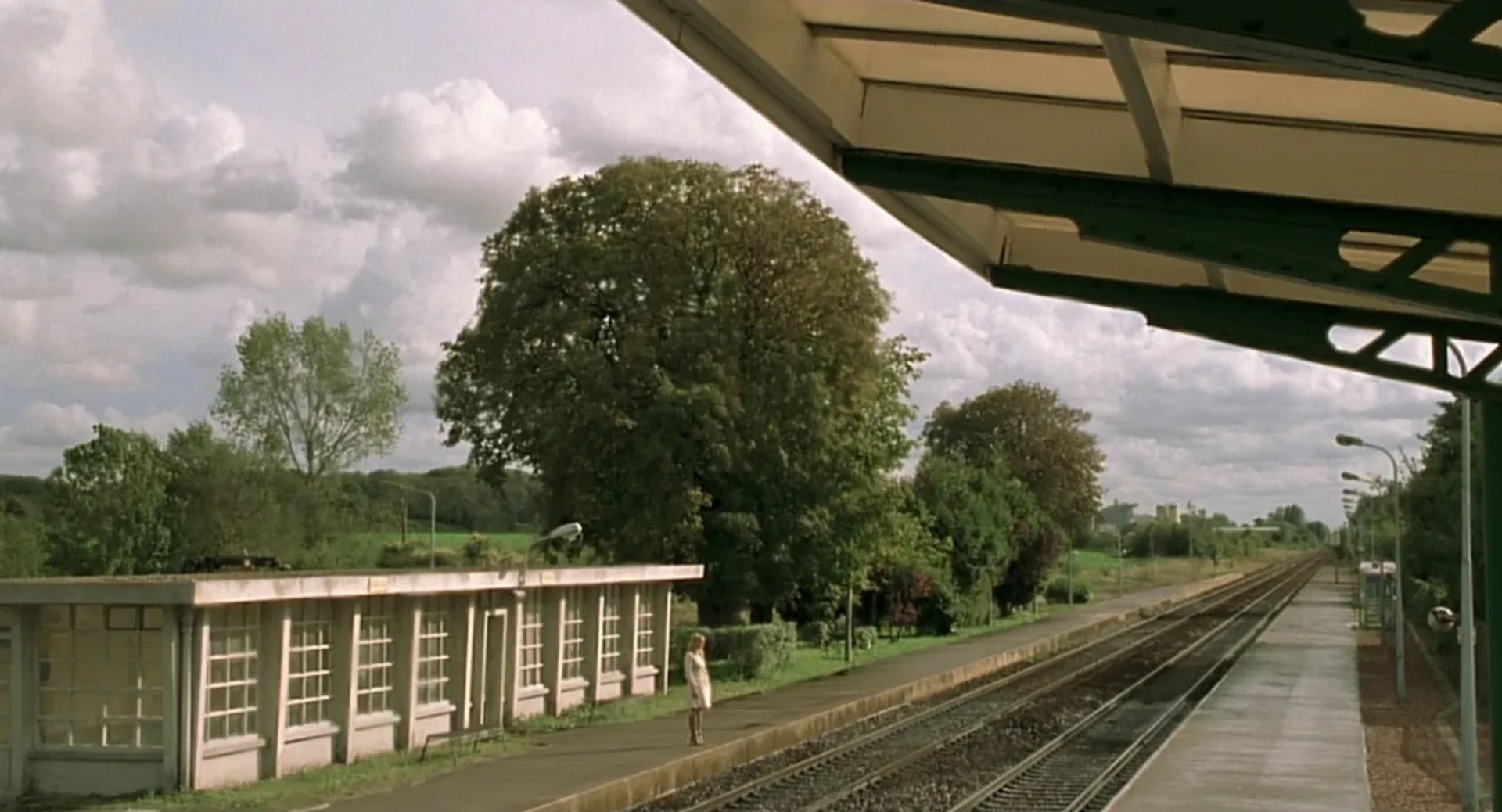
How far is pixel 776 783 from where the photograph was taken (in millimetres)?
19562

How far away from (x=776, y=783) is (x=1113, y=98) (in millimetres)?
14156

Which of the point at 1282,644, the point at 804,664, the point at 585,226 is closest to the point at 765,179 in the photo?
the point at 585,226

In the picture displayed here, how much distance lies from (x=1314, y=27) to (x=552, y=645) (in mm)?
22625

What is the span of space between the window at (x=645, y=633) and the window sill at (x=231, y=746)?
12.0 meters

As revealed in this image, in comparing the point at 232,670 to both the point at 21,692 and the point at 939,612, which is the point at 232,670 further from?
the point at 939,612

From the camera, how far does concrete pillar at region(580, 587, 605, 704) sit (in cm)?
2706

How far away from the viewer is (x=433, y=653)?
21828mm

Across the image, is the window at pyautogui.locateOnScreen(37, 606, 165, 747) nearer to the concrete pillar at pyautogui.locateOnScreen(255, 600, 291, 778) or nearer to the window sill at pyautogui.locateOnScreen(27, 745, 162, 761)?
the window sill at pyautogui.locateOnScreen(27, 745, 162, 761)

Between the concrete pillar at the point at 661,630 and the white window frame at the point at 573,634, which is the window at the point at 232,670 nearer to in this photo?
the white window frame at the point at 573,634

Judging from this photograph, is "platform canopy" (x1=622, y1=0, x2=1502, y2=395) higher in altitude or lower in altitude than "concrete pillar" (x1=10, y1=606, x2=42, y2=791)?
higher

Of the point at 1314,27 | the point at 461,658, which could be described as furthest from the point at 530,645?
the point at 1314,27

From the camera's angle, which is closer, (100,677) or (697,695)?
(100,677)

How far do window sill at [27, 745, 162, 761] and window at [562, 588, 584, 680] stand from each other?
981 cm

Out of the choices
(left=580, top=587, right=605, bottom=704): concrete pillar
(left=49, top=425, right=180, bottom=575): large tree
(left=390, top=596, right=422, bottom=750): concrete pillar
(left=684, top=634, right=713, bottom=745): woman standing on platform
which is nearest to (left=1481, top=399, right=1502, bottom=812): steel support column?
(left=684, top=634, right=713, bottom=745): woman standing on platform
